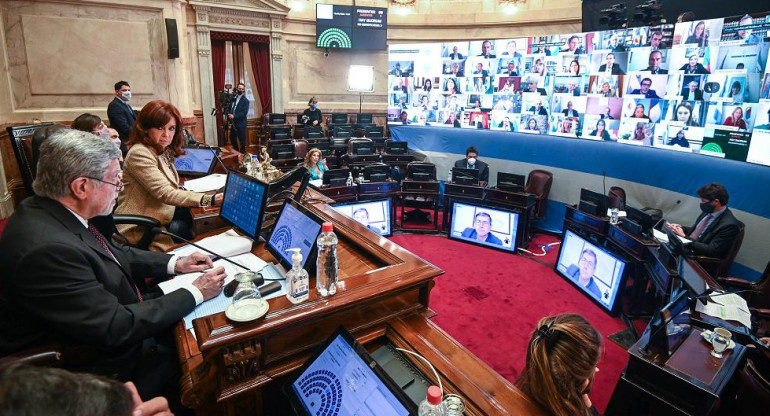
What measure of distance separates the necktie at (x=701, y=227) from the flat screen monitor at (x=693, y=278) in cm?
124

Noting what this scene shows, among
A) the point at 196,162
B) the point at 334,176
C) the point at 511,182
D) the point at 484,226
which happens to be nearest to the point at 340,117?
the point at 334,176

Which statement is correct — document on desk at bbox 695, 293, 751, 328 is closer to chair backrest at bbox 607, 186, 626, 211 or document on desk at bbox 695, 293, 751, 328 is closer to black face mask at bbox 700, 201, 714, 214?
black face mask at bbox 700, 201, 714, 214

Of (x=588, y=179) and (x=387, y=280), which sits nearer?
(x=387, y=280)

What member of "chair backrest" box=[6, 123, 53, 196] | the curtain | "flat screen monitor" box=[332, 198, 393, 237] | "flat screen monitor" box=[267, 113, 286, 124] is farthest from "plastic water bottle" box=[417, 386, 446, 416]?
the curtain

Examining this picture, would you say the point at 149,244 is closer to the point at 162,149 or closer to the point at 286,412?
the point at 162,149

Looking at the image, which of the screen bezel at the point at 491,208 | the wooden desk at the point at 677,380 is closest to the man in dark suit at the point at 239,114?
the screen bezel at the point at 491,208

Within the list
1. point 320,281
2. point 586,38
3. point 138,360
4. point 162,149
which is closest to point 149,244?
point 162,149

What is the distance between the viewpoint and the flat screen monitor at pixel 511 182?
18.1 ft

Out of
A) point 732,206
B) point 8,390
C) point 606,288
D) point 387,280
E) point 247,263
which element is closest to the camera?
point 8,390

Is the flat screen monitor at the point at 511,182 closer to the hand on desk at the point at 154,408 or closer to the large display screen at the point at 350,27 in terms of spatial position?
the hand on desk at the point at 154,408

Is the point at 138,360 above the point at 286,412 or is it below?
above

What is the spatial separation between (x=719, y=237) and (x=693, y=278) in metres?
1.47

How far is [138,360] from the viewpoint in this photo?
1.48 meters

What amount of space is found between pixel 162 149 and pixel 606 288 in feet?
13.0
